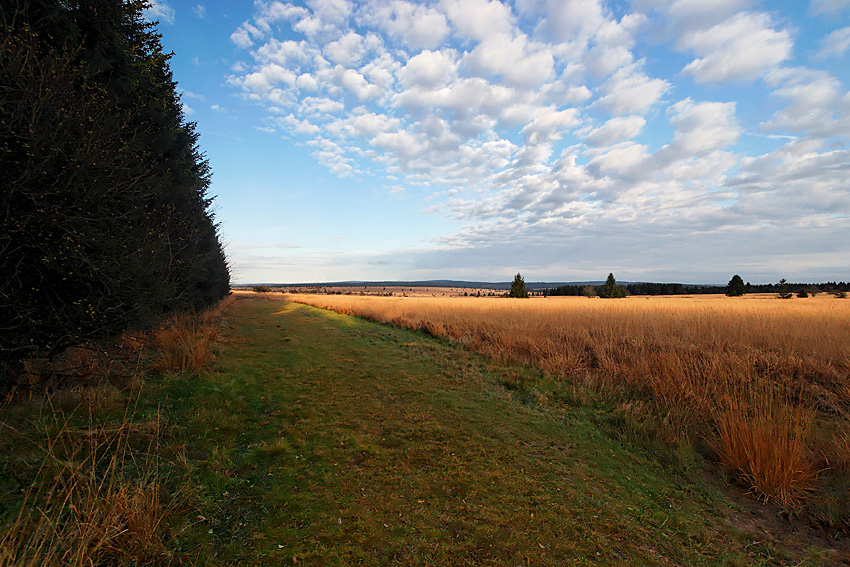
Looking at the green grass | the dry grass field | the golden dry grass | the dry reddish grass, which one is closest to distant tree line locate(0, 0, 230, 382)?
the golden dry grass

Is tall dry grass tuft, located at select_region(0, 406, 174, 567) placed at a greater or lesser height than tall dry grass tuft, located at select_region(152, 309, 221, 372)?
lesser

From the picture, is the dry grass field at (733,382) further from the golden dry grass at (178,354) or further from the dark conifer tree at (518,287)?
the dark conifer tree at (518,287)

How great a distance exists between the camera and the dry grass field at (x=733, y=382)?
12.7 ft

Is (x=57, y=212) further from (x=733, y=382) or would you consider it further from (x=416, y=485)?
(x=733, y=382)

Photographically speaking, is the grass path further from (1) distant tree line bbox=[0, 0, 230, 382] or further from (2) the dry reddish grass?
(1) distant tree line bbox=[0, 0, 230, 382]

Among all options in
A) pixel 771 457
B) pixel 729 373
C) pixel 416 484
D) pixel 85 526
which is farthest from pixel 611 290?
pixel 85 526

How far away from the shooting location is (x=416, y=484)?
11.4 ft

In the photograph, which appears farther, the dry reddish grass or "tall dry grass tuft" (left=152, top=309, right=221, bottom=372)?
"tall dry grass tuft" (left=152, top=309, right=221, bottom=372)

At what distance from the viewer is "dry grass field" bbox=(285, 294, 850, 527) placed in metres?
3.87

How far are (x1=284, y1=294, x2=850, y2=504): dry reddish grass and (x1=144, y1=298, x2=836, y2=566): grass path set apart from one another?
105cm

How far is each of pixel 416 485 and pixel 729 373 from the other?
7274 mm

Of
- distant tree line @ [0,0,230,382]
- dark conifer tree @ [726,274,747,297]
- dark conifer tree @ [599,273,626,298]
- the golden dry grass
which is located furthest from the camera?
dark conifer tree @ [599,273,626,298]

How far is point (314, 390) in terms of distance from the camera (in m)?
6.38

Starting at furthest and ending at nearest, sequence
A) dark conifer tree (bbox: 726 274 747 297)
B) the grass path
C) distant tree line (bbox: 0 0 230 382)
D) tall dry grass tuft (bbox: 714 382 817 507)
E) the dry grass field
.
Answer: dark conifer tree (bbox: 726 274 747 297), the dry grass field, tall dry grass tuft (bbox: 714 382 817 507), distant tree line (bbox: 0 0 230 382), the grass path
